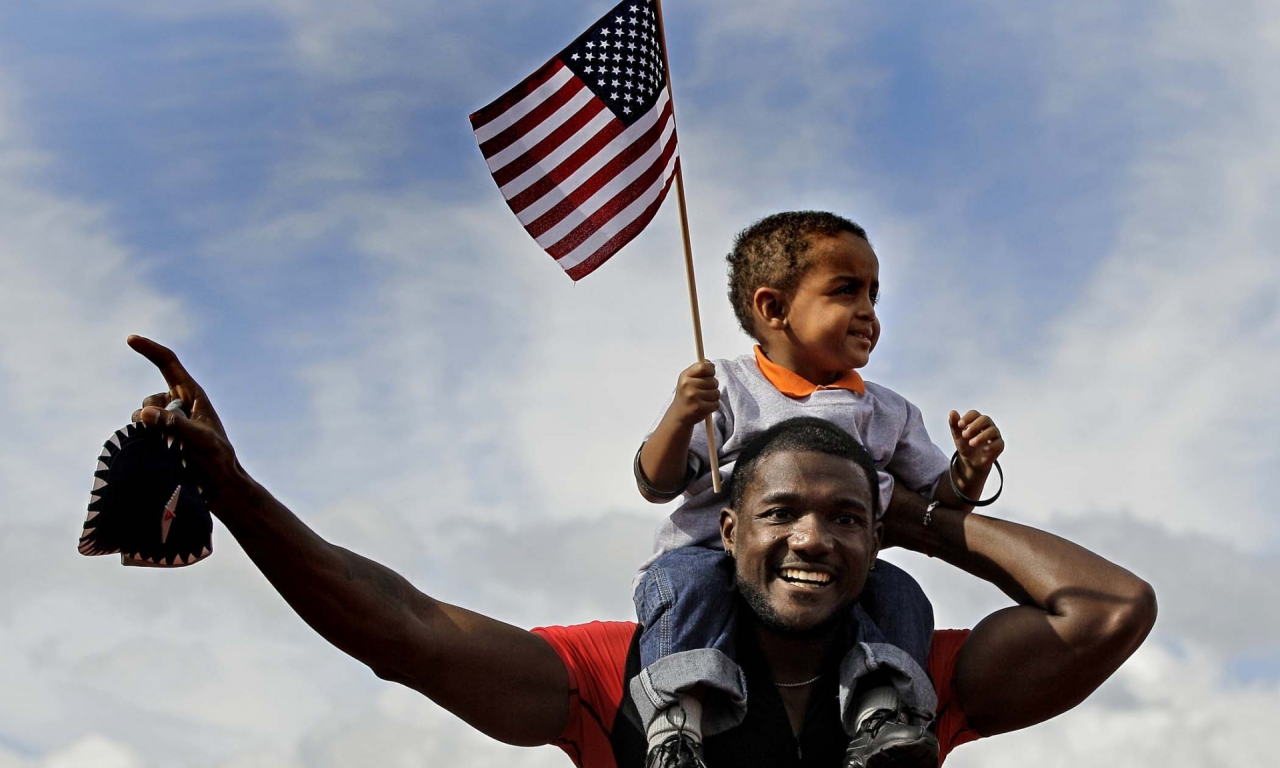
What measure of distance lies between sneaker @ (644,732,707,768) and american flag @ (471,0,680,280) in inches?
85.4

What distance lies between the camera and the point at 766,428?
680 centimetres

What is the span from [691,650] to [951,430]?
1455 mm

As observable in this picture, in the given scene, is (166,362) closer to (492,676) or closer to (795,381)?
(492,676)

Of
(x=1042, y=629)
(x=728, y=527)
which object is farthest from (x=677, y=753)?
(x=1042, y=629)

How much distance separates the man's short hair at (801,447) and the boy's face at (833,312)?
1.26 feet

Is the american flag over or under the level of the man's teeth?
over

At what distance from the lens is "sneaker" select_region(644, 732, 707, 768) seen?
5.90 m

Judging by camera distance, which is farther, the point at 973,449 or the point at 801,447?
the point at 973,449

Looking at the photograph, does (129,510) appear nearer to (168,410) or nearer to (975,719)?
(168,410)

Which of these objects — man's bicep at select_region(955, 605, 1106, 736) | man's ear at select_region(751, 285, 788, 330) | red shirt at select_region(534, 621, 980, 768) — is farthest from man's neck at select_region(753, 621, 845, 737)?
man's ear at select_region(751, 285, 788, 330)

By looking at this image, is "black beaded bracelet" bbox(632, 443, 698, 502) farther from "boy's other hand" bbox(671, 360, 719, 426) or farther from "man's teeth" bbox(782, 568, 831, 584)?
"man's teeth" bbox(782, 568, 831, 584)

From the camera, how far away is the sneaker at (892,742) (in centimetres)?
600

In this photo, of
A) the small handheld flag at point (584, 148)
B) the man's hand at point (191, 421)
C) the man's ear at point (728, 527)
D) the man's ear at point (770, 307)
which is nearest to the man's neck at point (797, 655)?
the man's ear at point (728, 527)

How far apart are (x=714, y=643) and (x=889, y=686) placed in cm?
69
